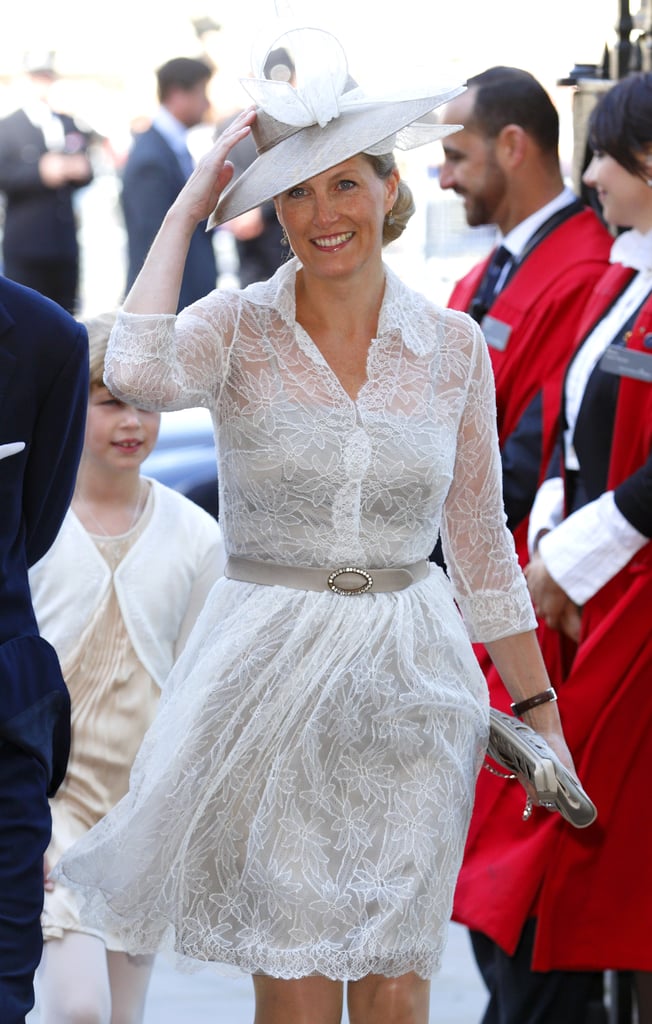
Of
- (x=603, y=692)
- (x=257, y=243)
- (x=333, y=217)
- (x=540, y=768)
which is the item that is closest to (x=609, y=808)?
(x=603, y=692)

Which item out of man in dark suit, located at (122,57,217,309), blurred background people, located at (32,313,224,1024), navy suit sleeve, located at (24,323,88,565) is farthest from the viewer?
man in dark suit, located at (122,57,217,309)

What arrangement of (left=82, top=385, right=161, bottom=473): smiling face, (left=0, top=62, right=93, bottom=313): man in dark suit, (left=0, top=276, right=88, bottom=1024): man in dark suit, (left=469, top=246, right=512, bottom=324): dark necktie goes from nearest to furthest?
1. (left=0, top=276, right=88, bottom=1024): man in dark suit
2. (left=82, top=385, right=161, bottom=473): smiling face
3. (left=469, top=246, right=512, bottom=324): dark necktie
4. (left=0, top=62, right=93, bottom=313): man in dark suit

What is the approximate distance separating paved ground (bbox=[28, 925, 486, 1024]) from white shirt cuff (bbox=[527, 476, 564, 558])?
1.27m

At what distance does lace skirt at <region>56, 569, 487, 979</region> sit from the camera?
266 centimetres

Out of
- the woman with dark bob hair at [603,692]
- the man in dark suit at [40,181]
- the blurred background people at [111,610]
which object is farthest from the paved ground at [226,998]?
the man in dark suit at [40,181]

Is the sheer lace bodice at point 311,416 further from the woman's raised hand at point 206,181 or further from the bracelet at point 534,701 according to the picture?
the bracelet at point 534,701

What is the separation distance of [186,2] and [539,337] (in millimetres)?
20731

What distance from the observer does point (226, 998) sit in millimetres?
4488

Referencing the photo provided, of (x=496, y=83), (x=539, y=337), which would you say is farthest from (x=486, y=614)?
(x=496, y=83)

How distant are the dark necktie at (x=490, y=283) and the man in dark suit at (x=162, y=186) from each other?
14.2ft

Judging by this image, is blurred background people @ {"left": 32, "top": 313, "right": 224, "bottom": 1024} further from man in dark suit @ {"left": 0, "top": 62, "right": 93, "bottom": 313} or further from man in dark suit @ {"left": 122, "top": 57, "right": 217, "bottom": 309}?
man in dark suit @ {"left": 0, "top": 62, "right": 93, "bottom": 313}

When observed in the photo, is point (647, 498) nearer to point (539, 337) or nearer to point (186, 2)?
point (539, 337)

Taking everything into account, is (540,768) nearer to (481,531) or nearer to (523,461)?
(481,531)

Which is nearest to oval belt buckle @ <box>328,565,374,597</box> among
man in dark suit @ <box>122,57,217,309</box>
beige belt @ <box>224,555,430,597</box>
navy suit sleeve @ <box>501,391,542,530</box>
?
beige belt @ <box>224,555,430,597</box>
